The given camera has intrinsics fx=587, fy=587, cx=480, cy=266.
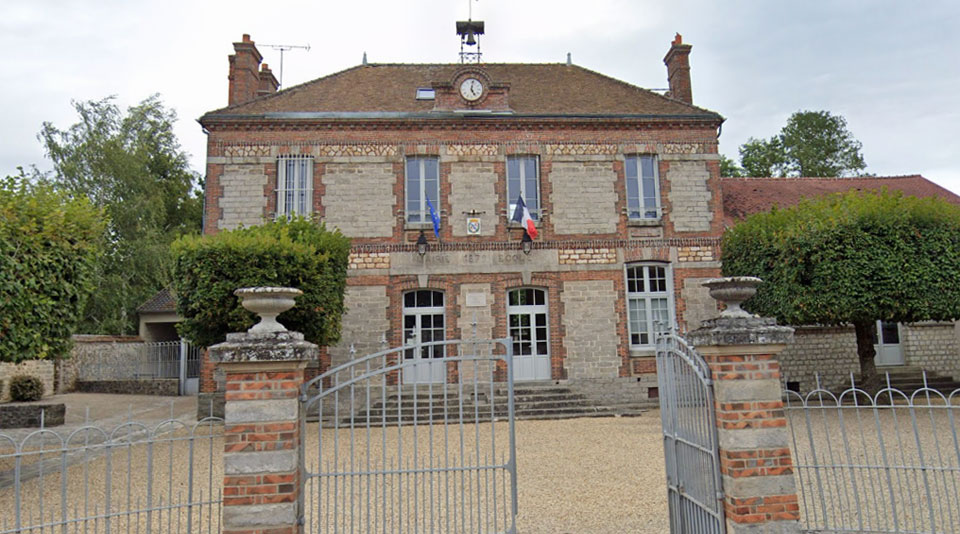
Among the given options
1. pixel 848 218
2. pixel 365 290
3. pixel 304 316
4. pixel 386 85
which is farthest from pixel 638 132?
pixel 304 316

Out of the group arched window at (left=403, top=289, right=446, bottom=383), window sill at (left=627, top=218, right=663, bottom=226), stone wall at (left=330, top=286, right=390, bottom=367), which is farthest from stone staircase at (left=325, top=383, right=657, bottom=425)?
window sill at (left=627, top=218, right=663, bottom=226)

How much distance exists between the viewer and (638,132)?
14.7m

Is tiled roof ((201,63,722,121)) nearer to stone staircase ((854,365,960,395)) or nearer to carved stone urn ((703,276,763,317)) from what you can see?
stone staircase ((854,365,960,395))

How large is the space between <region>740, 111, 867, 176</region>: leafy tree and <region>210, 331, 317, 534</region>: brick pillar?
1130 inches

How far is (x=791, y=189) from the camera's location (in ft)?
58.9

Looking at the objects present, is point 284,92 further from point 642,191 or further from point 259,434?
point 259,434

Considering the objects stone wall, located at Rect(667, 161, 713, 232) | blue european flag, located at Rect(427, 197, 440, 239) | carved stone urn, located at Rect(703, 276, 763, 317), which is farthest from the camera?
stone wall, located at Rect(667, 161, 713, 232)

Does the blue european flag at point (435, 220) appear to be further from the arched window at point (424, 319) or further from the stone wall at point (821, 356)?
the stone wall at point (821, 356)

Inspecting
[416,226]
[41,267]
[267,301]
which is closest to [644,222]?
[416,226]

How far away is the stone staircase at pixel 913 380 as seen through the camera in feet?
49.4

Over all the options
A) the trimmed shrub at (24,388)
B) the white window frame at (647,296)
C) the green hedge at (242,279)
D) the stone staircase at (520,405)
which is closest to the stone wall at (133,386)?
the trimmed shrub at (24,388)

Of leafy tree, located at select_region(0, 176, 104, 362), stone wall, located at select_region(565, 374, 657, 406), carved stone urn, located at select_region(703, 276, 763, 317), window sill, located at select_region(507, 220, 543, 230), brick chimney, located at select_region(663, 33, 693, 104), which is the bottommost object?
stone wall, located at select_region(565, 374, 657, 406)

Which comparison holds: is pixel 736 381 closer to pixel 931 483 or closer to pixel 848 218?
pixel 931 483

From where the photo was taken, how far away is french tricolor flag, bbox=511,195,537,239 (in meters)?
13.5
